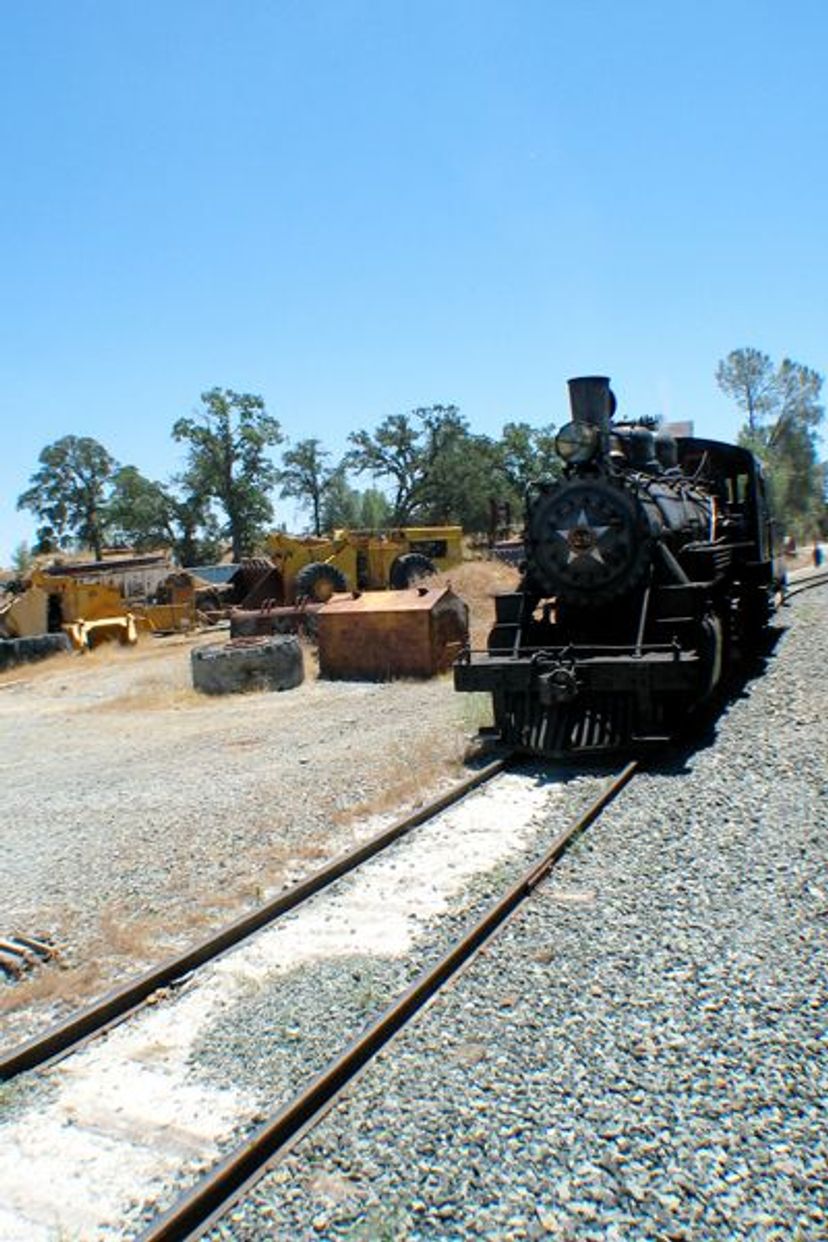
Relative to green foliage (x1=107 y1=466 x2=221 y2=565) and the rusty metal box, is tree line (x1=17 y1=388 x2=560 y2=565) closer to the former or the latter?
green foliage (x1=107 y1=466 x2=221 y2=565)

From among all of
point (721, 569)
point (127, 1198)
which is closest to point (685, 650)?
point (721, 569)

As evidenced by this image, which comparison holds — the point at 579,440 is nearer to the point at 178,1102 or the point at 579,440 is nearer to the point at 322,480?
the point at 178,1102

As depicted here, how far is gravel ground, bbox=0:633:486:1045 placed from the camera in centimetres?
582

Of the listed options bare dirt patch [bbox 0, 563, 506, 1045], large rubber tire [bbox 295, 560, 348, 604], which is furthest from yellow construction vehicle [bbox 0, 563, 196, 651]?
bare dirt patch [bbox 0, 563, 506, 1045]

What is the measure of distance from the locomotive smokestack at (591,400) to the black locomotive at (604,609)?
0.01 meters

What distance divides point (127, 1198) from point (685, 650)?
7170 millimetres

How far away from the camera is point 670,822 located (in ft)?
22.6

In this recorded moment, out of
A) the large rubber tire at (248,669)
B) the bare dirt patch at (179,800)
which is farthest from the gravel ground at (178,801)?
the large rubber tire at (248,669)

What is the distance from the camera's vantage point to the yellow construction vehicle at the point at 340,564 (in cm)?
2414

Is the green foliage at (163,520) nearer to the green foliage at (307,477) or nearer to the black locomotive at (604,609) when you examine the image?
the green foliage at (307,477)

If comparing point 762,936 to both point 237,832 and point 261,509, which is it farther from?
point 261,509

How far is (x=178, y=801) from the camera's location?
8.81 metres

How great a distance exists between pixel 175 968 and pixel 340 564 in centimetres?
2032

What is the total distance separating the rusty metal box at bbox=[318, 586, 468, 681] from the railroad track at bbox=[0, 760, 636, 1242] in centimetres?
947
